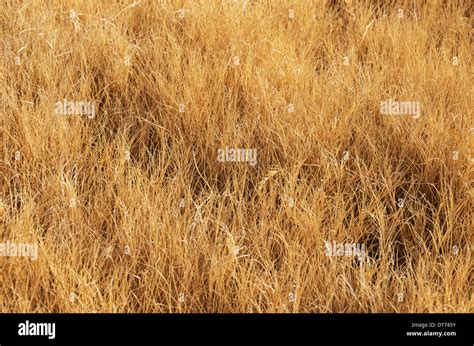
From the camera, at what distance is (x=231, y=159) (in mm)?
2695

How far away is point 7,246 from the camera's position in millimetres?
2254

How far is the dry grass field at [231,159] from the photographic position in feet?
7.15

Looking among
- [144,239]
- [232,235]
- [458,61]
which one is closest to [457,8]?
[458,61]

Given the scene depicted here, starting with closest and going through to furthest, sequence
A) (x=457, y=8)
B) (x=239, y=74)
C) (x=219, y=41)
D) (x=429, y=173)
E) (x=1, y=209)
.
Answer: (x=1, y=209) < (x=429, y=173) < (x=239, y=74) < (x=219, y=41) < (x=457, y=8)

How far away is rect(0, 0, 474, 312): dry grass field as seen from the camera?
7.15 ft
